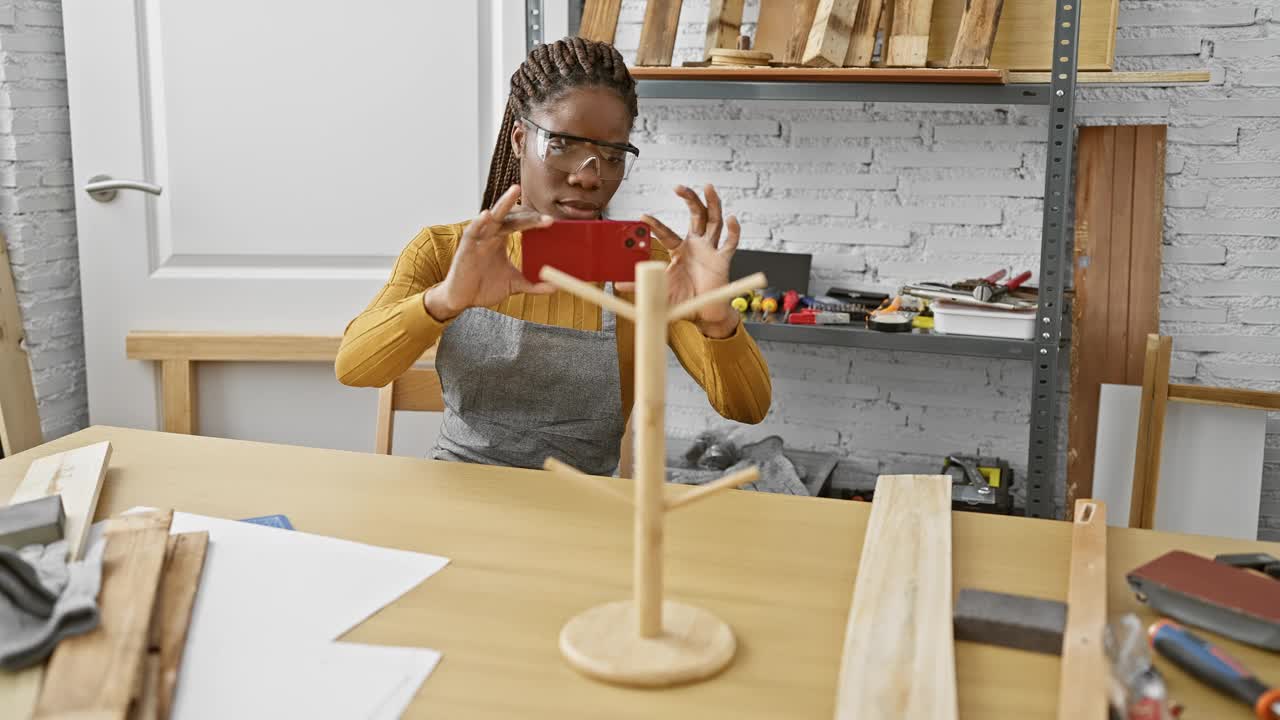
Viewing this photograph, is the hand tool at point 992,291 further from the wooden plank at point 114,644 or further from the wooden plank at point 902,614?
the wooden plank at point 114,644

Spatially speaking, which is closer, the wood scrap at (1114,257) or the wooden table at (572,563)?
the wooden table at (572,563)

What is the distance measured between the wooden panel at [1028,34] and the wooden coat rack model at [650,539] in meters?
1.80

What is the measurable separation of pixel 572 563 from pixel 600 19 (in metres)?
1.71

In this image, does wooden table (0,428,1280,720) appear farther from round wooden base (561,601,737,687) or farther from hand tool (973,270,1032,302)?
hand tool (973,270,1032,302)

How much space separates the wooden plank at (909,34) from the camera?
7.32ft

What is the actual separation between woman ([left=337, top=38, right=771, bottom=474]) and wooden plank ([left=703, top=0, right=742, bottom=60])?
2.62ft

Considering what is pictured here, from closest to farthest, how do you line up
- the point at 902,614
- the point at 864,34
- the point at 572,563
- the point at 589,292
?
1. the point at 589,292
2. the point at 902,614
3. the point at 572,563
4. the point at 864,34

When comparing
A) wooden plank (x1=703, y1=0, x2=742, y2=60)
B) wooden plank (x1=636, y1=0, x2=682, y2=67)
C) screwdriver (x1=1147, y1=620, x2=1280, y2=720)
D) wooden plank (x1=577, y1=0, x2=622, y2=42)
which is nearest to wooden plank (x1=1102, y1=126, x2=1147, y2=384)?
wooden plank (x1=703, y1=0, x2=742, y2=60)

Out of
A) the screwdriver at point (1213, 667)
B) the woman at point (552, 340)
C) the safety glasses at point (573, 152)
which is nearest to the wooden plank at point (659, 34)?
the woman at point (552, 340)

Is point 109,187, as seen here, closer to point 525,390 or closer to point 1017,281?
point 525,390

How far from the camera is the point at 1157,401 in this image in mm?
2273

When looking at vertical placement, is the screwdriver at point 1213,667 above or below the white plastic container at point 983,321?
below

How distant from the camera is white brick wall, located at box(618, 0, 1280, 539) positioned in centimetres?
244

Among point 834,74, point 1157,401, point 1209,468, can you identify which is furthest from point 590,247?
point 1209,468
